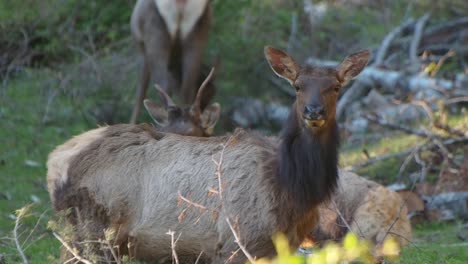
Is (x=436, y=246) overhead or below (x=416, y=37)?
below

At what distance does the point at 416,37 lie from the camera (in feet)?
47.9

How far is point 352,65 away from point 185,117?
2.94m

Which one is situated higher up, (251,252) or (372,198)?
(251,252)

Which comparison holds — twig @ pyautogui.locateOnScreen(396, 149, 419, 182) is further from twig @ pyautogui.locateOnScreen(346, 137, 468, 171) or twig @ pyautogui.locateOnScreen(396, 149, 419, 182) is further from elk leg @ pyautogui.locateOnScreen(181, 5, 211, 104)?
elk leg @ pyautogui.locateOnScreen(181, 5, 211, 104)

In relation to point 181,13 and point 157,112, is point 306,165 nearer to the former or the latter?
point 157,112

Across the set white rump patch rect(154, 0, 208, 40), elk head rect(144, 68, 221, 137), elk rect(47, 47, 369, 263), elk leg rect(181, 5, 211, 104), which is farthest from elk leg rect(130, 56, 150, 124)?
elk rect(47, 47, 369, 263)

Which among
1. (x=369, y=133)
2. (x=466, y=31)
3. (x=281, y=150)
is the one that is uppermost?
(x=281, y=150)

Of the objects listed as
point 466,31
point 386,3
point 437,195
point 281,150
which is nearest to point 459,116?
point 466,31

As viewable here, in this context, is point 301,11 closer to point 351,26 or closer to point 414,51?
point 351,26

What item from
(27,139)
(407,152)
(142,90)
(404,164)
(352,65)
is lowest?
(27,139)

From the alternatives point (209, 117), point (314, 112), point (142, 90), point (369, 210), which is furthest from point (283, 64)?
point (142, 90)

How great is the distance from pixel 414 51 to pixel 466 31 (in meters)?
1.51

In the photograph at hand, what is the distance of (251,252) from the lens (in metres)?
6.62

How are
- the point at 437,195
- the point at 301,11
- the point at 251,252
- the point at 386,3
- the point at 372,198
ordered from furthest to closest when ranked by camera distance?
1. the point at 386,3
2. the point at 301,11
3. the point at 437,195
4. the point at 372,198
5. the point at 251,252
